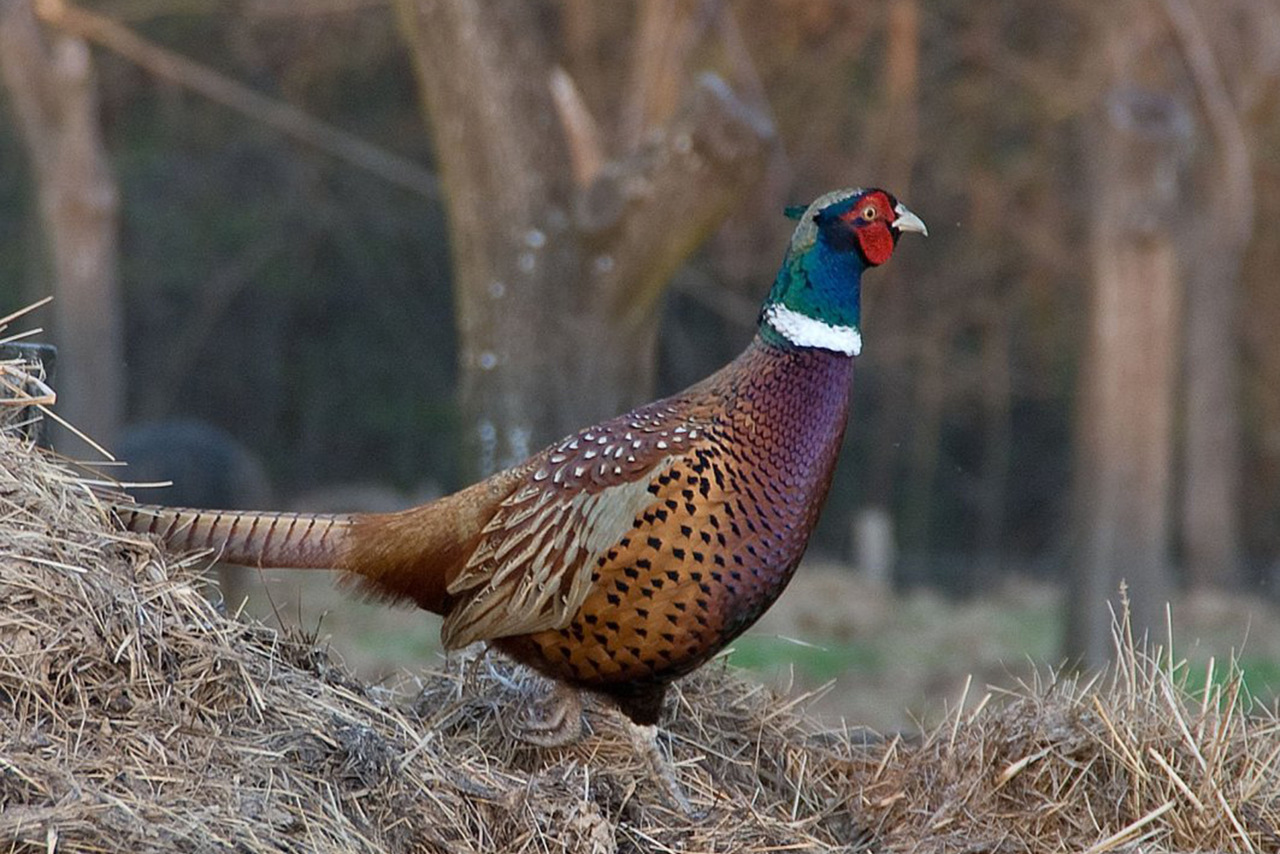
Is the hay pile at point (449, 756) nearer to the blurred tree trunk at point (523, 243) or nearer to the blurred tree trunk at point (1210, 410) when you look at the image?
the blurred tree trunk at point (523, 243)

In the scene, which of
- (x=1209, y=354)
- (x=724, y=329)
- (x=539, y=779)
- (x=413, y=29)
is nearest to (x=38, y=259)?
(x=724, y=329)

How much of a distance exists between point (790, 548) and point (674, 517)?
281mm

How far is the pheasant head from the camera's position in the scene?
3.72 metres

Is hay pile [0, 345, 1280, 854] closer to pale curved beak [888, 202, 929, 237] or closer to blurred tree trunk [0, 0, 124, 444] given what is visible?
pale curved beak [888, 202, 929, 237]

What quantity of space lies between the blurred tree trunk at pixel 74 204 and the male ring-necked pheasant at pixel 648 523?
7.42 metres

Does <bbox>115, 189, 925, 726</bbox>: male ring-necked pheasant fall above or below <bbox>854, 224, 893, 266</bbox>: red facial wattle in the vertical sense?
below

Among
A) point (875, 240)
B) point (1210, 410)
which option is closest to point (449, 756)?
point (875, 240)

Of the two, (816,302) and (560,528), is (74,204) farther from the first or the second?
(816,302)

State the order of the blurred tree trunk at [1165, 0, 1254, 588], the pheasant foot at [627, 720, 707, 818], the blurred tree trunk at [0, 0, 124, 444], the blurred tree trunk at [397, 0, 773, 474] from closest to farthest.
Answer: the pheasant foot at [627, 720, 707, 818], the blurred tree trunk at [397, 0, 773, 474], the blurred tree trunk at [0, 0, 124, 444], the blurred tree trunk at [1165, 0, 1254, 588]

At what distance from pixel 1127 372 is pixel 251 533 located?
745cm

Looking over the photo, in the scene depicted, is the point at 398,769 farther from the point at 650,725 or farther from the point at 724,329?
the point at 724,329

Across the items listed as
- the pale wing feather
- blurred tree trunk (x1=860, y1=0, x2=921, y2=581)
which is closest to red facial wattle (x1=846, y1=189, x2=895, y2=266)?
the pale wing feather

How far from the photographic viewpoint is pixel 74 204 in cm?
1109

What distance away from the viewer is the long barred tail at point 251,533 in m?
3.61
